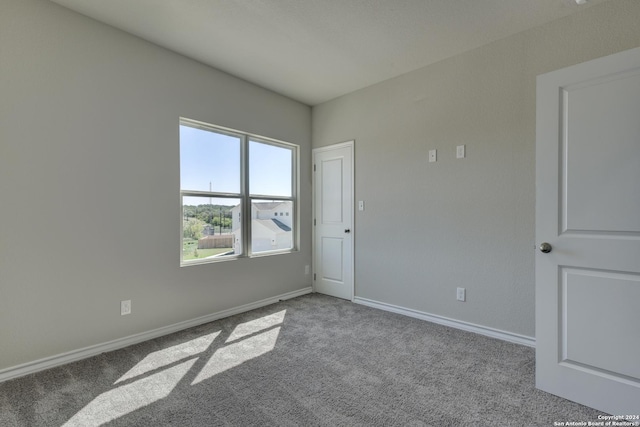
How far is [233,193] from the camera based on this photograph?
3.50 m

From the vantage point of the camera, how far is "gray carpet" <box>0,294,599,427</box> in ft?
5.52

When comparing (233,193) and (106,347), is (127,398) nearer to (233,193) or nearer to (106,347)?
(106,347)

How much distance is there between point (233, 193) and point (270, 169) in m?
0.67

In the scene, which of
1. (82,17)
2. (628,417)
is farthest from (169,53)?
(628,417)

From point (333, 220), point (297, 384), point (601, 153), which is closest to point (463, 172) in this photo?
point (601, 153)

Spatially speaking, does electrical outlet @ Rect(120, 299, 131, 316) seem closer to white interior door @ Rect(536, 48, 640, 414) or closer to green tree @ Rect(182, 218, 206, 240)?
green tree @ Rect(182, 218, 206, 240)

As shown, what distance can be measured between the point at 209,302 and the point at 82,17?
2.75 m

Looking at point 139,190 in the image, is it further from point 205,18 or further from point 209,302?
point 205,18

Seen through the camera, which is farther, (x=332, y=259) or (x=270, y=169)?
(x=332, y=259)

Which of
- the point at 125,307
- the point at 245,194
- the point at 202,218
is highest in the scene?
the point at 245,194

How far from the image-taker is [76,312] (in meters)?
2.34

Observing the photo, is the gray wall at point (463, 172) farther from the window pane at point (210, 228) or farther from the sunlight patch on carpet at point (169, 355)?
the sunlight patch on carpet at point (169, 355)

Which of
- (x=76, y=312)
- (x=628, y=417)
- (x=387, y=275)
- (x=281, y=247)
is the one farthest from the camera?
(x=281, y=247)

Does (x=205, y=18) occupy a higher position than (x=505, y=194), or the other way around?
(x=205, y=18)
